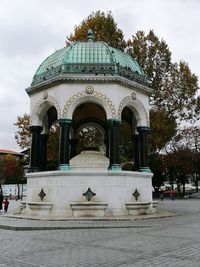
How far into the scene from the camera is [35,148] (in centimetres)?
1783

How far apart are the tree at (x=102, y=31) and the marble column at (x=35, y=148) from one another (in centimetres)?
1265

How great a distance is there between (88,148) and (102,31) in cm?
1394

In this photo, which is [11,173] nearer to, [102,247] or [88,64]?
[88,64]

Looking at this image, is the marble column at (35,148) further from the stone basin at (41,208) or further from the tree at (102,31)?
the tree at (102,31)

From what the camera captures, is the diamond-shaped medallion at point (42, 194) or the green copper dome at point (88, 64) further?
the green copper dome at point (88, 64)

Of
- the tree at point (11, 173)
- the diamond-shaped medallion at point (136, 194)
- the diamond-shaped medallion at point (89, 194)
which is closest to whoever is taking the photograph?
the diamond-shaped medallion at point (89, 194)

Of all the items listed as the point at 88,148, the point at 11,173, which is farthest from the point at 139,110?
the point at 11,173

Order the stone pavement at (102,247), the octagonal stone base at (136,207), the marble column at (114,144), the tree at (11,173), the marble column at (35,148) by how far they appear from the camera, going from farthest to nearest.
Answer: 1. the tree at (11,173)
2. the marble column at (35,148)
3. the marble column at (114,144)
4. the octagonal stone base at (136,207)
5. the stone pavement at (102,247)

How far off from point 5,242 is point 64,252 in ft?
7.29

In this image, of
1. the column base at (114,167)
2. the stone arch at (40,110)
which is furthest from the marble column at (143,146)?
the stone arch at (40,110)

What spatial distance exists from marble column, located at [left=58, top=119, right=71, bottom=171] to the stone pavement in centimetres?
447

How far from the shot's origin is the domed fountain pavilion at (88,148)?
15195 mm

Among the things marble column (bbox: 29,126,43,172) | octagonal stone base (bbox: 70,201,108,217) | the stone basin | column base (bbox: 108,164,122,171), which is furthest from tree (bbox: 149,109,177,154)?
the stone basin

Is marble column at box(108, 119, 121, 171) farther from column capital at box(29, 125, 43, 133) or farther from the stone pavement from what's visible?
the stone pavement
